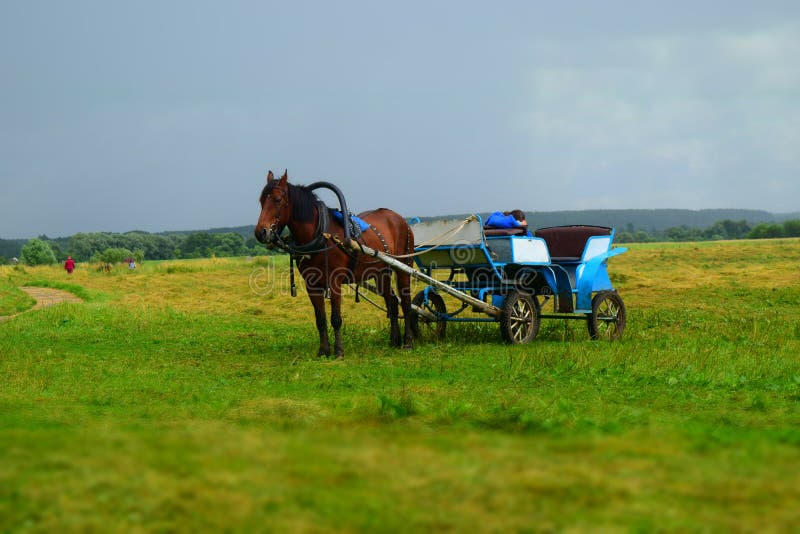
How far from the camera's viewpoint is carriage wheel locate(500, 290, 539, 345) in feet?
41.3

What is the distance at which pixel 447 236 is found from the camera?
12945mm

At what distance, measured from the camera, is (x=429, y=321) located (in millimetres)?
13477

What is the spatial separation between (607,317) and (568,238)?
4.85 ft

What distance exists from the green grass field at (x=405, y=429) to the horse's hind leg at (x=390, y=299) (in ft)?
1.51

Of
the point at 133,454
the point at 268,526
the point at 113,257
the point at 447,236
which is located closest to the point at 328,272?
the point at 447,236

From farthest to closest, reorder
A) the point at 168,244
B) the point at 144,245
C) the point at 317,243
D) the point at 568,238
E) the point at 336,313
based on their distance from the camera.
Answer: the point at 168,244
the point at 144,245
the point at 568,238
the point at 336,313
the point at 317,243

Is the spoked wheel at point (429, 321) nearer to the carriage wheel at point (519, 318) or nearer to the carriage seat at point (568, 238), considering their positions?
the carriage wheel at point (519, 318)

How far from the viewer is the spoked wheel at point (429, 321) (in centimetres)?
1350

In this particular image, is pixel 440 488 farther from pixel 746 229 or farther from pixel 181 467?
pixel 746 229

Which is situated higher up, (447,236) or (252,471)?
(447,236)

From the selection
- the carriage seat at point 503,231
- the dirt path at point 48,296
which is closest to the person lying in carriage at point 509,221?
the carriage seat at point 503,231

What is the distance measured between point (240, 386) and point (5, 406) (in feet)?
8.05

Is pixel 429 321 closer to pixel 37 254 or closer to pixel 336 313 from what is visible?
pixel 336 313

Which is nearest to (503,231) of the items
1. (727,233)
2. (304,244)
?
(304,244)
